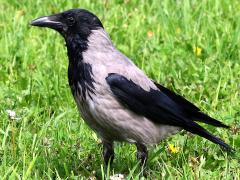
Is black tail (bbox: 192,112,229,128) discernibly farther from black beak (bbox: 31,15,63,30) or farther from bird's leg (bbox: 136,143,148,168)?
black beak (bbox: 31,15,63,30)

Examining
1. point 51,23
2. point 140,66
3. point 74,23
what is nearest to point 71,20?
point 74,23

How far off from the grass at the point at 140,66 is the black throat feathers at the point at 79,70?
54 centimetres

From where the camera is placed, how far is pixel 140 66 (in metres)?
7.41

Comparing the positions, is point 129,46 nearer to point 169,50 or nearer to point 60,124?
point 169,50

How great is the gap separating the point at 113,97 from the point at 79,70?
29 cm

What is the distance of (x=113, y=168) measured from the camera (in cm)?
576

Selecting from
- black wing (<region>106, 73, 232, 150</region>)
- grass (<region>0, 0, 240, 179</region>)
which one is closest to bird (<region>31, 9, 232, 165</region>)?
black wing (<region>106, 73, 232, 150</region>)

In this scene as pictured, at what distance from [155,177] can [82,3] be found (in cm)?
369

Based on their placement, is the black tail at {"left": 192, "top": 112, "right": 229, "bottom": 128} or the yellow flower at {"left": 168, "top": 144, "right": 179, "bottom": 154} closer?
the black tail at {"left": 192, "top": 112, "right": 229, "bottom": 128}

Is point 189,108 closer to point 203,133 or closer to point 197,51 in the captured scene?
point 203,133

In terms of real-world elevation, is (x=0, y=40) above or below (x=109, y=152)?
above

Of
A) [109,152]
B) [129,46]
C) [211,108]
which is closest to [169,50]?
[129,46]

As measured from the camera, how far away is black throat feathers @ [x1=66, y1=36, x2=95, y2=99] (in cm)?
538

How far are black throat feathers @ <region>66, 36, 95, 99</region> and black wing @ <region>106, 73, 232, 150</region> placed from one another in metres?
0.14
